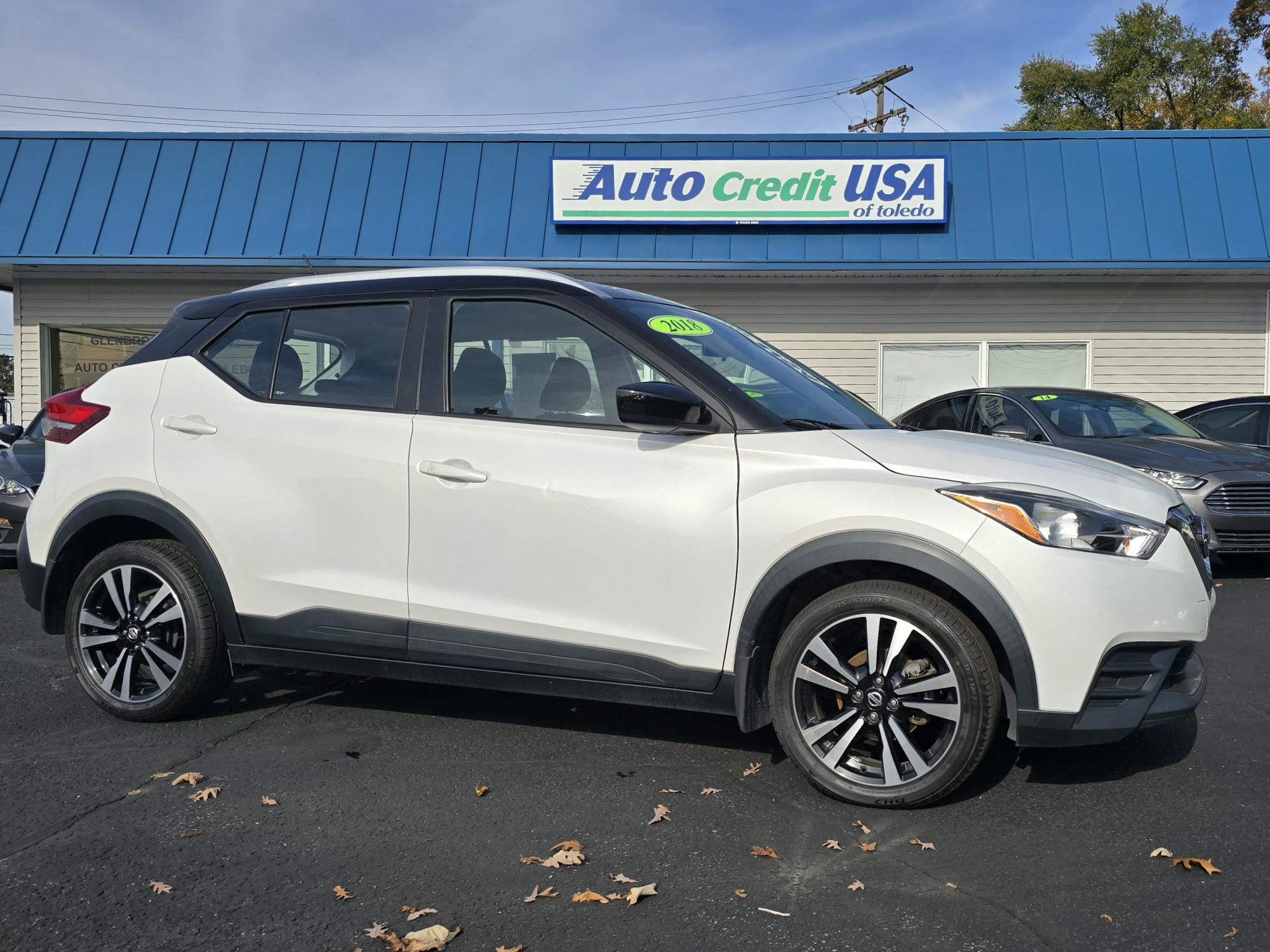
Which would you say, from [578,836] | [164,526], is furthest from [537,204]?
[578,836]

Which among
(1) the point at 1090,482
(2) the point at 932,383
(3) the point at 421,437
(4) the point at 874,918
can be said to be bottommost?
(4) the point at 874,918

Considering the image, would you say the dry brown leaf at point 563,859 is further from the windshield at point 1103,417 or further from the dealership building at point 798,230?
the dealership building at point 798,230

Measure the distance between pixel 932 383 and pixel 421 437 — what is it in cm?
1176

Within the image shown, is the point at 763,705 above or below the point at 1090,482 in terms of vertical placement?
below

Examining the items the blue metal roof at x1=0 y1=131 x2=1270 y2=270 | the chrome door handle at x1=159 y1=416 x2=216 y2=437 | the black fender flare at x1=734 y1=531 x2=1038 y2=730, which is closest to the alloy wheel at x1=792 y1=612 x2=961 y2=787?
the black fender flare at x1=734 y1=531 x2=1038 y2=730

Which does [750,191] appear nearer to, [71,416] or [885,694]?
[71,416]

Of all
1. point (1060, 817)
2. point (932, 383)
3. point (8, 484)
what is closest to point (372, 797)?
point (1060, 817)

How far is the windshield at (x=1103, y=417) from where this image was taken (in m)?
8.73

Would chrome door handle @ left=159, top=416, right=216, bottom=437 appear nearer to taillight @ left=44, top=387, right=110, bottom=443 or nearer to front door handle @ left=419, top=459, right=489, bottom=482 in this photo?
taillight @ left=44, top=387, right=110, bottom=443

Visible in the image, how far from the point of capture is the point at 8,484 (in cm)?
863

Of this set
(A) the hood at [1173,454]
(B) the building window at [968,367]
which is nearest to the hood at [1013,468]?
(A) the hood at [1173,454]

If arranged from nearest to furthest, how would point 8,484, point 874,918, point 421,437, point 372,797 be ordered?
point 874,918 < point 372,797 < point 421,437 < point 8,484

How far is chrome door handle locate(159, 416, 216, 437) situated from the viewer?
452cm

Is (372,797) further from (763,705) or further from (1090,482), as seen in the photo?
(1090,482)
